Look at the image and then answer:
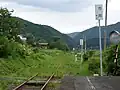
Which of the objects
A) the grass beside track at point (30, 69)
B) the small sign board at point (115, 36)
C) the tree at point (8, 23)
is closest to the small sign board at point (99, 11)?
the small sign board at point (115, 36)

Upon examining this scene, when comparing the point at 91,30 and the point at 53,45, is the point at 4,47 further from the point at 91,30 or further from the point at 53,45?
the point at 53,45

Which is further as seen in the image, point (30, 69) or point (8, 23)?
point (8, 23)

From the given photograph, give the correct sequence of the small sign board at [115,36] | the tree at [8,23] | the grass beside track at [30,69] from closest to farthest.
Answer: the small sign board at [115,36], the grass beside track at [30,69], the tree at [8,23]

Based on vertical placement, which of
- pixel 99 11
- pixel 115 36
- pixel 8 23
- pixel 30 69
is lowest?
pixel 30 69

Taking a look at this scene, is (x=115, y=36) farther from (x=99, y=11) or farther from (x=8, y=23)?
(x=8, y=23)

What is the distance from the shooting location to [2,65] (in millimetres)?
24438

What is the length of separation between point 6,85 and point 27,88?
130 centimetres

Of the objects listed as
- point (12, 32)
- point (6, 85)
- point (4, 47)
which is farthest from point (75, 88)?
point (12, 32)

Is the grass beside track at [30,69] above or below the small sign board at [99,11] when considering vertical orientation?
below

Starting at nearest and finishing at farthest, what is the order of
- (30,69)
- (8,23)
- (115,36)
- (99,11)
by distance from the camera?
(115,36), (99,11), (30,69), (8,23)

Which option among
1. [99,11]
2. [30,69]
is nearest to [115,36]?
[99,11]

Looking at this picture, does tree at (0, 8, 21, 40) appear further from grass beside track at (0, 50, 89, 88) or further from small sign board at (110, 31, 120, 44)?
small sign board at (110, 31, 120, 44)

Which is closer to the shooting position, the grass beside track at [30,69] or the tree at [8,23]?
the grass beside track at [30,69]

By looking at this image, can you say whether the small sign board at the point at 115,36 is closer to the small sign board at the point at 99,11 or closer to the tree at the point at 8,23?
the small sign board at the point at 99,11
